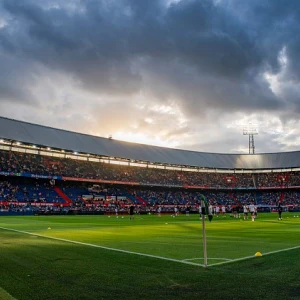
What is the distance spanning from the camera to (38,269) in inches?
352

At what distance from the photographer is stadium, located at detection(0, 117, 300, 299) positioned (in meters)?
7.46

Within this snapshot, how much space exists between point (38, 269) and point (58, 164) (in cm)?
7419

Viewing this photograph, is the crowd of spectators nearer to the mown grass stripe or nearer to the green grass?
the green grass

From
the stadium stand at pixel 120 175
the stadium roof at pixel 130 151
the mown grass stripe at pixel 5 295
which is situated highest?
the stadium roof at pixel 130 151

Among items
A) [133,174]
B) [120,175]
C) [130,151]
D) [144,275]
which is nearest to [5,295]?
[144,275]

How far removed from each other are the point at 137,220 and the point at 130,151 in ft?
186

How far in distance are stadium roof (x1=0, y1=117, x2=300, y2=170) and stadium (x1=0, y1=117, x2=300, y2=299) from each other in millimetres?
331

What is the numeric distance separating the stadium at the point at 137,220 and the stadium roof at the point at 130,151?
33 centimetres

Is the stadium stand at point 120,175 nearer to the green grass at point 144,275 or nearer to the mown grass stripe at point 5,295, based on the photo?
the green grass at point 144,275

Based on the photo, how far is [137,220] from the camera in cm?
4075

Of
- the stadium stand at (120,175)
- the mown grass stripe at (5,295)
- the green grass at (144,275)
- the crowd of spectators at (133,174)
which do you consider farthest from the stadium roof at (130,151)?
the mown grass stripe at (5,295)

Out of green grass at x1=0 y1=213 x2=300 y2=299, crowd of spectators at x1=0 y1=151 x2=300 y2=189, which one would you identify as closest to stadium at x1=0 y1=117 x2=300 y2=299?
green grass at x1=0 y1=213 x2=300 y2=299

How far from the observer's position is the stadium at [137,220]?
7461 millimetres

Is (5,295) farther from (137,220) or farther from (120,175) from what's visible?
(120,175)
